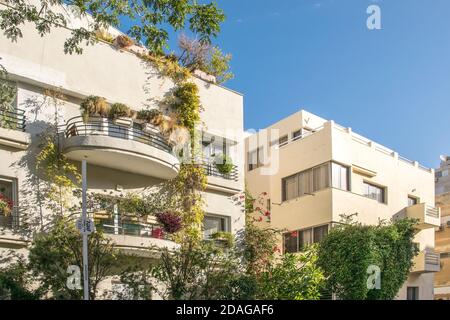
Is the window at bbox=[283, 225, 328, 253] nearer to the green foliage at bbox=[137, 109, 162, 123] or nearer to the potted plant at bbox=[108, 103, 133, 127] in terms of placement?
the green foliage at bbox=[137, 109, 162, 123]

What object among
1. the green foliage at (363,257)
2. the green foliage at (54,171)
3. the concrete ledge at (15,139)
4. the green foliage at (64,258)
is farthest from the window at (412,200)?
the concrete ledge at (15,139)

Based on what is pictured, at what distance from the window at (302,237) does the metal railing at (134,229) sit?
699 centimetres

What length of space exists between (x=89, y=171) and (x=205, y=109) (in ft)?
15.6

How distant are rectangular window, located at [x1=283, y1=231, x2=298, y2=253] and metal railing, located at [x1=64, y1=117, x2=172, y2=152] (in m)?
7.99

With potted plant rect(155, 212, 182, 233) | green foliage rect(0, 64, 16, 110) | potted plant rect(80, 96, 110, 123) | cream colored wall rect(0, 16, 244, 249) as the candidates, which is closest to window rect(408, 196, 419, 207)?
cream colored wall rect(0, 16, 244, 249)

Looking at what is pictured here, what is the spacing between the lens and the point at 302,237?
21797 millimetres

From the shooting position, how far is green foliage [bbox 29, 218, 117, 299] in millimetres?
12578

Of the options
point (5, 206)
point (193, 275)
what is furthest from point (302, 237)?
point (5, 206)

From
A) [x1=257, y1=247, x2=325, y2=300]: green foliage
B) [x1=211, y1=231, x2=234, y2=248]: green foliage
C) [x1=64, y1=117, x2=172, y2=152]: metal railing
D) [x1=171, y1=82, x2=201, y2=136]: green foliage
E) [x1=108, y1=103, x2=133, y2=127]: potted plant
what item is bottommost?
[x1=257, y1=247, x2=325, y2=300]: green foliage

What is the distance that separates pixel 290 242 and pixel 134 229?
9026mm

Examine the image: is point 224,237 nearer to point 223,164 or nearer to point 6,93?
point 223,164

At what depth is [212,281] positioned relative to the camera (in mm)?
13812

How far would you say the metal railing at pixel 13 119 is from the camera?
1332 cm
